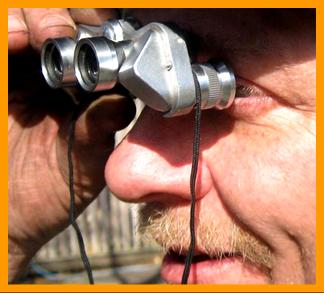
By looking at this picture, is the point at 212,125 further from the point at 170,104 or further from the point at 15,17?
the point at 15,17

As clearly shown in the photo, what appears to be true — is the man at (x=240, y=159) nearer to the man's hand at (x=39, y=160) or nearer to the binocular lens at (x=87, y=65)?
the binocular lens at (x=87, y=65)

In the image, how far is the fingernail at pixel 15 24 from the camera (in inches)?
54.9


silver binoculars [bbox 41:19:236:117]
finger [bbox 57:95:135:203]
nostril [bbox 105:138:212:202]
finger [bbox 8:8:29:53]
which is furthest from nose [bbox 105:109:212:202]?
finger [bbox 8:8:29:53]

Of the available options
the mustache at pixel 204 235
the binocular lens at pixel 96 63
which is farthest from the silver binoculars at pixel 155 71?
the mustache at pixel 204 235

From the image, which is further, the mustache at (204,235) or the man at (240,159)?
the mustache at (204,235)

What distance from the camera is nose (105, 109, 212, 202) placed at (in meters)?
1.15

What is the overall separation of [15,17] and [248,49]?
0.65 meters

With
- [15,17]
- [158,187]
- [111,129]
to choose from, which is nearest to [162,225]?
[158,187]

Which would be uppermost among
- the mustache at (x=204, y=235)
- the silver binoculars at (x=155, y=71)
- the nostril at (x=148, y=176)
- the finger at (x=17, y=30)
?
the finger at (x=17, y=30)

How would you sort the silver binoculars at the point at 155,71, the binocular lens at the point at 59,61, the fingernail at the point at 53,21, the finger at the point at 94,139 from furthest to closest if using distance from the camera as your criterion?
1. the finger at the point at 94,139
2. the fingernail at the point at 53,21
3. the binocular lens at the point at 59,61
4. the silver binoculars at the point at 155,71

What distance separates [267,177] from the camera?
1.05 m

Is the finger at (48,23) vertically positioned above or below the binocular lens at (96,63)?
above


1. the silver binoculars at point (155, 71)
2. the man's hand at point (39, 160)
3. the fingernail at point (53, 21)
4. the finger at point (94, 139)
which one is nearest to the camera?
the silver binoculars at point (155, 71)

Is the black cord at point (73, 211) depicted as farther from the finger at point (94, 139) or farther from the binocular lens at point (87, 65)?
the binocular lens at point (87, 65)
